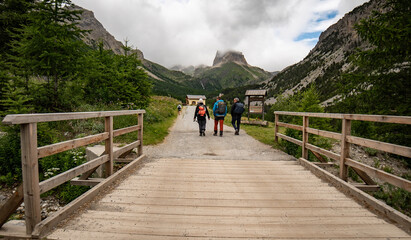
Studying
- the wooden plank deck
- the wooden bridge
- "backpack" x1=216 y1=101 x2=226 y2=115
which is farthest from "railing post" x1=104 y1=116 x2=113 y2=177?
"backpack" x1=216 y1=101 x2=226 y2=115

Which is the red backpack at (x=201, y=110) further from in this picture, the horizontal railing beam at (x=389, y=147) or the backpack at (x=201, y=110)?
the horizontal railing beam at (x=389, y=147)

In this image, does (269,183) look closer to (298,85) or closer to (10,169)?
(10,169)

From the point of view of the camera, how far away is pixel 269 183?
426 centimetres

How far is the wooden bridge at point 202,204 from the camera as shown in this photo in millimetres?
2469

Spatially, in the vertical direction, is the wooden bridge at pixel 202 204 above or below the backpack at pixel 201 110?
below

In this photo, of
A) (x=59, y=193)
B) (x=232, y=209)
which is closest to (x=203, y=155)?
(x=232, y=209)

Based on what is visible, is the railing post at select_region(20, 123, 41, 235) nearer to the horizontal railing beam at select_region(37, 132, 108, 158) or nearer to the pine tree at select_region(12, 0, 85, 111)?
the horizontal railing beam at select_region(37, 132, 108, 158)

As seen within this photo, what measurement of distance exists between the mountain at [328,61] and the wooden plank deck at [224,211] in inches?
3755

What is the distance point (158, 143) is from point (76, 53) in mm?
5218

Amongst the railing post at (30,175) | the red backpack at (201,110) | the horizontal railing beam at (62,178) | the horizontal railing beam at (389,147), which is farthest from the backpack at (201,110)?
the railing post at (30,175)

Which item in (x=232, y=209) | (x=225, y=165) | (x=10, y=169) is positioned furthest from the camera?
(x=10, y=169)

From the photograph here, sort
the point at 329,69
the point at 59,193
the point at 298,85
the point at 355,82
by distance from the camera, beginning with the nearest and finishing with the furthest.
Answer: the point at 59,193, the point at 355,82, the point at 329,69, the point at 298,85

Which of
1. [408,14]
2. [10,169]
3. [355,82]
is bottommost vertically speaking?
[10,169]

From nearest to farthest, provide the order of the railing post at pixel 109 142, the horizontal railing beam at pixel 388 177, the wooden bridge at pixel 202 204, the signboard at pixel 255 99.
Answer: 1. the wooden bridge at pixel 202 204
2. the horizontal railing beam at pixel 388 177
3. the railing post at pixel 109 142
4. the signboard at pixel 255 99
